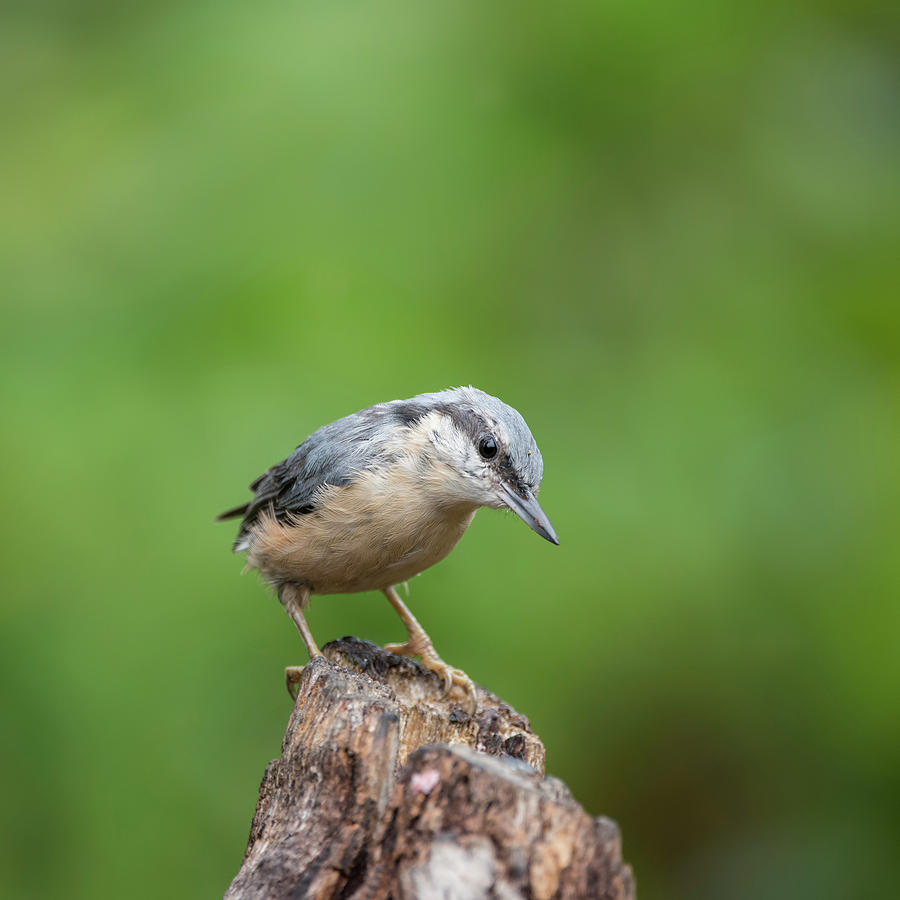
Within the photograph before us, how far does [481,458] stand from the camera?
3535mm

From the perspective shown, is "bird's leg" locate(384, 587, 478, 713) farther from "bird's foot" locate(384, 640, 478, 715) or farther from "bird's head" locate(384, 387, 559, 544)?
"bird's head" locate(384, 387, 559, 544)

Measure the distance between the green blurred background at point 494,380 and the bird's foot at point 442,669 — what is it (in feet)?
2.49

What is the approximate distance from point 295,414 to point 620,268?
2356 millimetres

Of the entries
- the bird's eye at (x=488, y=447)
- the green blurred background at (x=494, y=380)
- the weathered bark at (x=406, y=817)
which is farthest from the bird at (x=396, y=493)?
the green blurred background at (x=494, y=380)

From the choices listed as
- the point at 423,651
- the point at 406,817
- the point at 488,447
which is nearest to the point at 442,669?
the point at 423,651

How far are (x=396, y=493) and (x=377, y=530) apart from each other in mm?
139

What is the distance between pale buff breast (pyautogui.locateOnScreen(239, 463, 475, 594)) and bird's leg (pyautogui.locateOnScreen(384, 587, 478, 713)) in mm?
347

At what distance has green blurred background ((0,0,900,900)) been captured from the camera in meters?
4.99

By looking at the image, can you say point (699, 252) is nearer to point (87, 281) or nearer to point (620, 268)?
point (620, 268)

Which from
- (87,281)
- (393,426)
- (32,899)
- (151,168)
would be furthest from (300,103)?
(32,899)

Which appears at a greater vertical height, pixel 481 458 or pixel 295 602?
pixel 295 602

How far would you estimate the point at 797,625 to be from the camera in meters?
5.38

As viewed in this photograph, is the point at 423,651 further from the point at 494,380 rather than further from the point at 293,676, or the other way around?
the point at 494,380

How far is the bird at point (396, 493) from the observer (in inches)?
139
